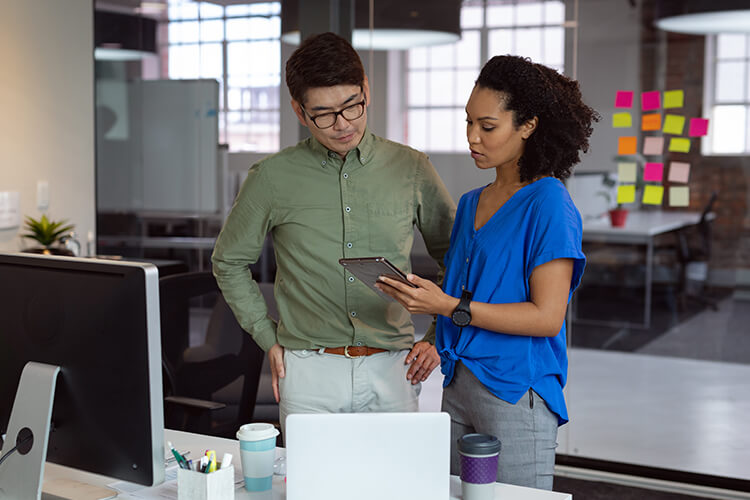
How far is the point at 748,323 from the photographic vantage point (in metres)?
3.59

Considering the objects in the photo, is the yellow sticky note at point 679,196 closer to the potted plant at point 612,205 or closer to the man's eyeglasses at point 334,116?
the potted plant at point 612,205

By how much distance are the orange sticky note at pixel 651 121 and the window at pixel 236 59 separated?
1694 millimetres

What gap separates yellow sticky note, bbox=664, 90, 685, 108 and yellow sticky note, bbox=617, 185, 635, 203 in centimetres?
39

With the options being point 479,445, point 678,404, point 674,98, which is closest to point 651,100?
point 674,98

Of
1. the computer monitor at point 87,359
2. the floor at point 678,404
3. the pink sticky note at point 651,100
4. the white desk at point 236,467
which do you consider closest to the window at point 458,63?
the pink sticky note at point 651,100

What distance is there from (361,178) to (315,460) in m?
0.81

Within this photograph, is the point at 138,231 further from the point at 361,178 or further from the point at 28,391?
the point at 28,391

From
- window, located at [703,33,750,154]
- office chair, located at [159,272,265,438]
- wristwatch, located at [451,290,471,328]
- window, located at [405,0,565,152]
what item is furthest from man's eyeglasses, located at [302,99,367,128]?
window, located at [703,33,750,154]

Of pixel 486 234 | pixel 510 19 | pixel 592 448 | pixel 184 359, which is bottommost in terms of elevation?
pixel 592 448

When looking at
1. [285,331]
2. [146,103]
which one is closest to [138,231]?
[146,103]

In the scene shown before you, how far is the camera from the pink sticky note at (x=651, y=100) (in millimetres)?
3633

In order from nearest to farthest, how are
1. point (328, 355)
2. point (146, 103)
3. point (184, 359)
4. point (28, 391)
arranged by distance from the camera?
1. point (28, 391)
2. point (328, 355)
3. point (184, 359)
4. point (146, 103)

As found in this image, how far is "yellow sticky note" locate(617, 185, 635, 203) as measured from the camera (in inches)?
145

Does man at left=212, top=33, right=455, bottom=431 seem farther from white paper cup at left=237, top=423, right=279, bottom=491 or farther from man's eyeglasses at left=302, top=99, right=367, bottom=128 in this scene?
white paper cup at left=237, top=423, right=279, bottom=491
